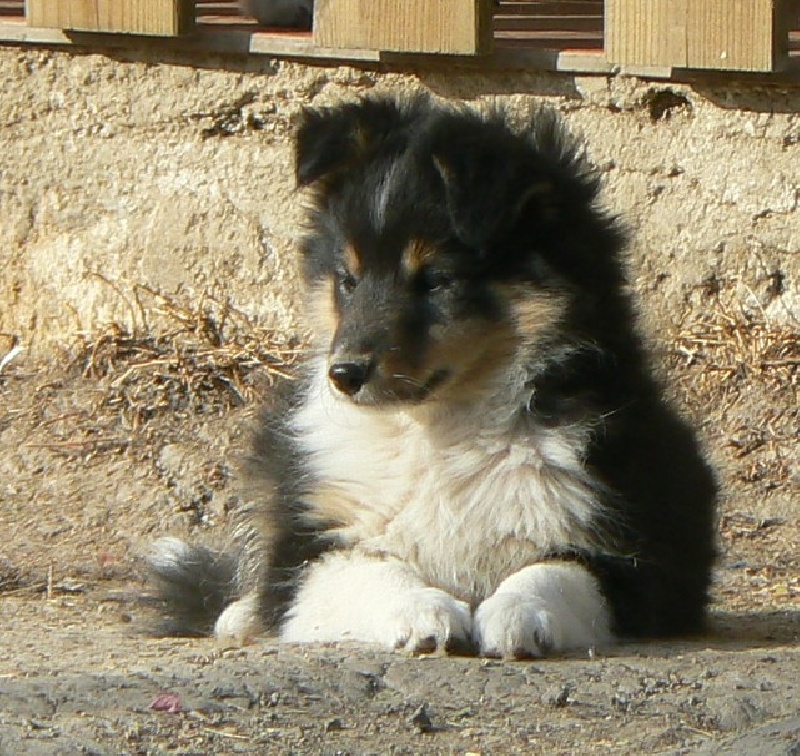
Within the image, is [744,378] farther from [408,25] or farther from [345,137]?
[345,137]

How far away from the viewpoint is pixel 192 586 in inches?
200

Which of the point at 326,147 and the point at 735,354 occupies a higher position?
the point at 326,147

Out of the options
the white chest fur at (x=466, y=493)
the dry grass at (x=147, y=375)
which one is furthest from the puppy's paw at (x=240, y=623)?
the dry grass at (x=147, y=375)

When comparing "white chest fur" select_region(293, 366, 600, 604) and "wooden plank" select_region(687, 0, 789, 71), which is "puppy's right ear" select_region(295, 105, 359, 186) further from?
"wooden plank" select_region(687, 0, 789, 71)

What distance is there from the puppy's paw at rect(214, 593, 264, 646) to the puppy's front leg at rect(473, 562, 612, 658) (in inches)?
26.4

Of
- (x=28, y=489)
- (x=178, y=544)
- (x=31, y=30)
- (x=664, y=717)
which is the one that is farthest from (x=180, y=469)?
(x=664, y=717)

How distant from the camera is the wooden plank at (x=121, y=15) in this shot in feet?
20.9

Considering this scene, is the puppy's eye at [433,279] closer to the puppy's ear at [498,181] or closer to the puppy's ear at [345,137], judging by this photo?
the puppy's ear at [498,181]

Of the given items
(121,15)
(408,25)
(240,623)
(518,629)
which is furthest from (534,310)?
(121,15)

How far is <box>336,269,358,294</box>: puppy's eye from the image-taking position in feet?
14.5

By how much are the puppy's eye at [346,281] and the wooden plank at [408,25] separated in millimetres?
1777

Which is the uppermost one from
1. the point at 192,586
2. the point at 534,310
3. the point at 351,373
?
the point at 534,310

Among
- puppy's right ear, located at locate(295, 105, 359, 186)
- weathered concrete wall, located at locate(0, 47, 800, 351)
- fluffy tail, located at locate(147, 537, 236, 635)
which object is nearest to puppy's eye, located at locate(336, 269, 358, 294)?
puppy's right ear, located at locate(295, 105, 359, 186)

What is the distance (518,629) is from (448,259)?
910mm
